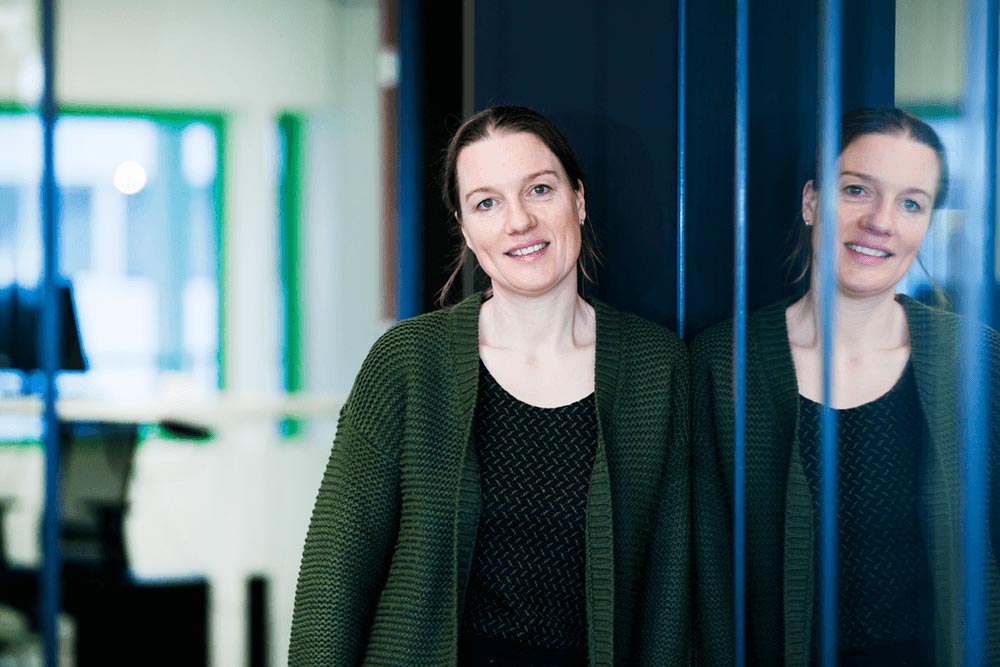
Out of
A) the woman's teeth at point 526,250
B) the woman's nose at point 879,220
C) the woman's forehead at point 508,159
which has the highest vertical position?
the woman's forehead at point 508,159

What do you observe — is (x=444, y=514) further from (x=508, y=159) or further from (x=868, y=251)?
(x=868, y=251)

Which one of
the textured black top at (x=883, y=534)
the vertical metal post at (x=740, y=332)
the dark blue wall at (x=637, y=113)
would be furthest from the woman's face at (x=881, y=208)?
the dark blue wall at (x=637, y=113)

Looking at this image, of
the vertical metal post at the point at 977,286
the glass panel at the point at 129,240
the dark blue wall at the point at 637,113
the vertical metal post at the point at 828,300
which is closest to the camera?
the vertical metal post at the point at 977,286

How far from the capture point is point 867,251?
137 centimetres

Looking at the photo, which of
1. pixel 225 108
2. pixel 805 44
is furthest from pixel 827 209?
pixel 225 108

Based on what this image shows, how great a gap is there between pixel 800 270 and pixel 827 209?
18 centimetres

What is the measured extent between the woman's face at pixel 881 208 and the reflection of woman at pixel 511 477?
1.48ft

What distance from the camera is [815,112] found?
1.52 m

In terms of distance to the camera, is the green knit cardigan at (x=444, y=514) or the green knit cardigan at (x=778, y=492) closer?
the green knit cardigan at (x=778, y=492)

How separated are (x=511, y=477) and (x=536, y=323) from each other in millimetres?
284

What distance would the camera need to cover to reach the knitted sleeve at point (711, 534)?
69.6 inches

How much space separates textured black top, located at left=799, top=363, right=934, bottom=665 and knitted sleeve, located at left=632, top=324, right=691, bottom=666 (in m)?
0.29

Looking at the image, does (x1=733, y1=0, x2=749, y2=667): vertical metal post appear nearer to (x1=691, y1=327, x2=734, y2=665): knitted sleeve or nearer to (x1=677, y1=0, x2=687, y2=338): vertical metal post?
(x1=691, y1=327, x2=734, y2=665): knitted sleeve

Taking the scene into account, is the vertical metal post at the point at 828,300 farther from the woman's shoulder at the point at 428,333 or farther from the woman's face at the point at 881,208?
the woman's shoulder at the point at 428,333
